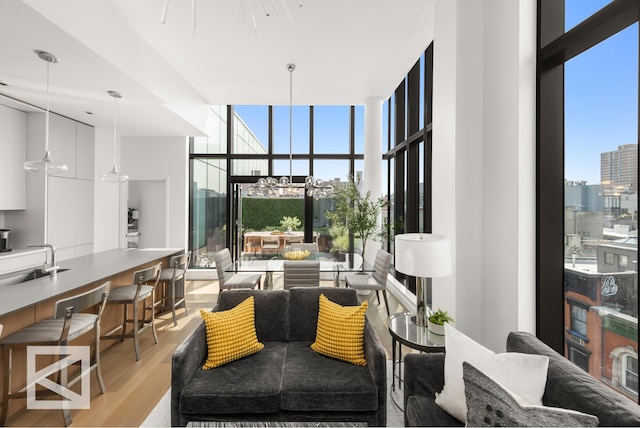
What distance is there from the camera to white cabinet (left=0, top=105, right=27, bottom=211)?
3.91 meters

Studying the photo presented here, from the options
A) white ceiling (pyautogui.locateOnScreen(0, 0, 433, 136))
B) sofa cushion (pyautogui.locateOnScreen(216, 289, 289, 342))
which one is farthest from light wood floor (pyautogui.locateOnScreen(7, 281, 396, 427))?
white ceiling (pyautogui.locateOnScreen(0, 0, 433, 136))

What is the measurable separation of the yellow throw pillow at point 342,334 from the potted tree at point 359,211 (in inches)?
112

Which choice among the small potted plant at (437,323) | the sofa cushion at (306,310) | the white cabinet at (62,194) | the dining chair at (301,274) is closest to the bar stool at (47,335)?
the sofa cushion at (306,310)

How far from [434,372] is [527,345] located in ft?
1.64

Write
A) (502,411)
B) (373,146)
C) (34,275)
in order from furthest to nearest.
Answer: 1. (373,146)
2. (34,275)
3. (502,411)

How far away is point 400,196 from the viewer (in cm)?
531

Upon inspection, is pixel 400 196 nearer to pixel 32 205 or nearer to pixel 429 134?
pixel 429 134

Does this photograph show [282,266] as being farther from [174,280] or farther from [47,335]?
[47,335]

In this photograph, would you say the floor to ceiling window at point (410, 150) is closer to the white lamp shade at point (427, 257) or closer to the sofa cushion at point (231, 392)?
the white lamp shade at point (427, 257)

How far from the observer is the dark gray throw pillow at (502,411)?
102 cm

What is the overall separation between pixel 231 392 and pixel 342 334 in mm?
813

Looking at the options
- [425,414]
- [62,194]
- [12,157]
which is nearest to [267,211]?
[62,194]

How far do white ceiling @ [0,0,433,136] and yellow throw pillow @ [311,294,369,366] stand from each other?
7.22ft

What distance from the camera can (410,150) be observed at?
4660 mm
